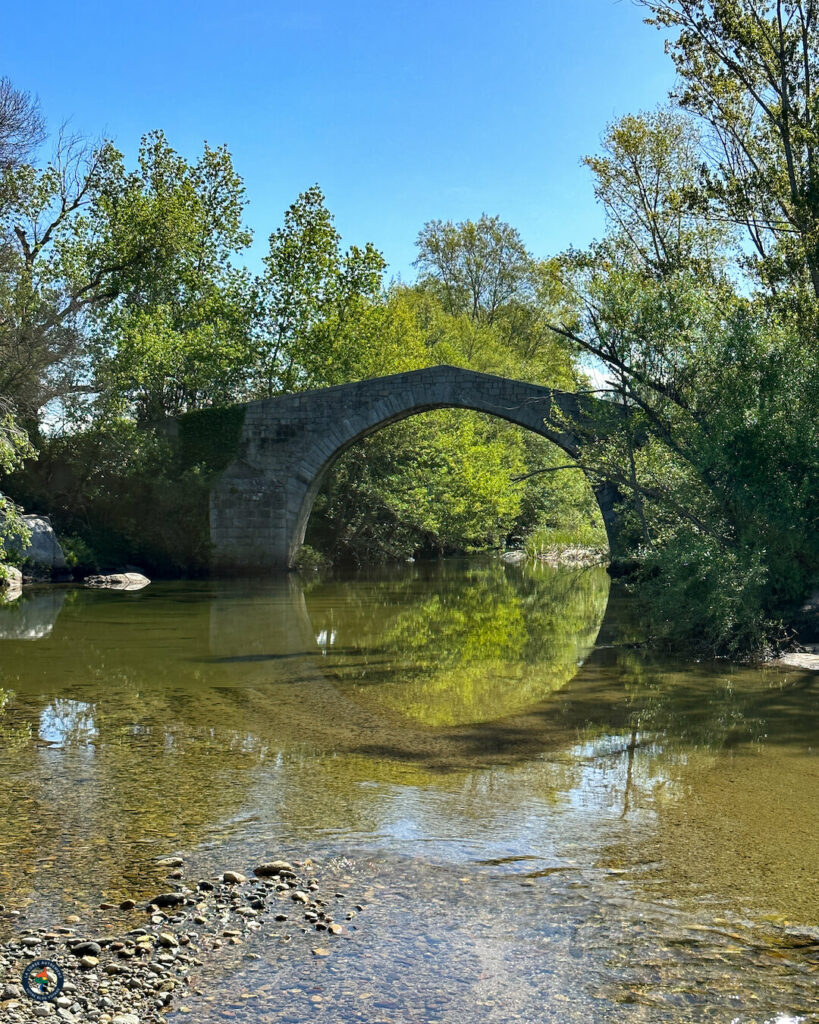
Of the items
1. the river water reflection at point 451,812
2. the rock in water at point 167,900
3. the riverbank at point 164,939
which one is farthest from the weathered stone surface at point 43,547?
the rock in water at point 167,900

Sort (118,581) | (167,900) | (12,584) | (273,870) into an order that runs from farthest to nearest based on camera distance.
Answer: (118,581) < (12,584) < (273,870) < (167,900)

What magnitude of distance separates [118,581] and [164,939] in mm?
16153

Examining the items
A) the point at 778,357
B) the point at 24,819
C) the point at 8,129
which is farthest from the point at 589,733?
the point at 8,129

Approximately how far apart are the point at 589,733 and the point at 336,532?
1844 centimetres

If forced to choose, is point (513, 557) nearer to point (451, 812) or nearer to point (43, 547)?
point (43, 547)

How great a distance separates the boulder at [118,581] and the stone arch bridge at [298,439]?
3050mm

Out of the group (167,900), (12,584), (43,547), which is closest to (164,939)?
(167,900)

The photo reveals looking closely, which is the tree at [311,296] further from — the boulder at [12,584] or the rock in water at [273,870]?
the rock in water at [273,870]

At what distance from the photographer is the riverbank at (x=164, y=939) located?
3.01 metres

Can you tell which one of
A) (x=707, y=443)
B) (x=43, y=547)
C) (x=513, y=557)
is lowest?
(x=513, y=557)

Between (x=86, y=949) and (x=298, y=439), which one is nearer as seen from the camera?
(x=86, y=949)

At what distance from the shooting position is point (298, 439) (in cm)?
2192

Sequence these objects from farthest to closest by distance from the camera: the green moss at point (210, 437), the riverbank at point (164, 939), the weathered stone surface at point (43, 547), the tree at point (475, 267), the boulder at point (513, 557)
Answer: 1. the tree at point (475, 267)
2. the boulder at point (513, 557)
3. the green moss at point (210, 437)
4. the weathered stone surface at point (43, 547)
5. the riverbank at point (164, 939)

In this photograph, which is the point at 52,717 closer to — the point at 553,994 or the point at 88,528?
the point at 553,994
